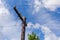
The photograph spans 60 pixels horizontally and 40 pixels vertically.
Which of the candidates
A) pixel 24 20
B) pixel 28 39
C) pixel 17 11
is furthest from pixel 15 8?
pixel 28 39

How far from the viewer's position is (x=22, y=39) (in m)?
18.1

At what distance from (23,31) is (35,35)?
9447mm

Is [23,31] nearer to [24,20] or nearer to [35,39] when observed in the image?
[24,20]

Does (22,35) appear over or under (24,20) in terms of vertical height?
under

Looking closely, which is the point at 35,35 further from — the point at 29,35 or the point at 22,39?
the point at 22,39

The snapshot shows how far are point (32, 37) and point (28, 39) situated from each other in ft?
2.38

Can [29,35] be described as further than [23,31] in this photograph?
Yes

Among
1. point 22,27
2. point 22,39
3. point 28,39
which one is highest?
point 28,39

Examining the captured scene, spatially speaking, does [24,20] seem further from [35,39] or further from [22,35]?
[35,39]

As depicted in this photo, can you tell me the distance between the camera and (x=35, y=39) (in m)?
27.6

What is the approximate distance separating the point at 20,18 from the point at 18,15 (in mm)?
345

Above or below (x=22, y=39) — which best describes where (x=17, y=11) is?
above

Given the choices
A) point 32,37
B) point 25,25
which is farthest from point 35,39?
point 25,25

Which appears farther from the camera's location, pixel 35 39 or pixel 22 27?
pixel 35 39
